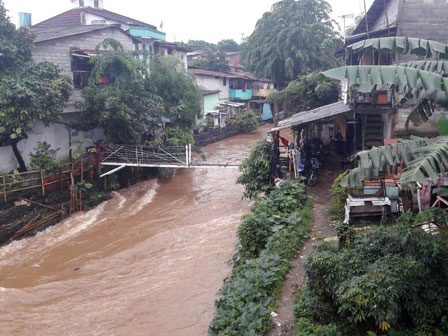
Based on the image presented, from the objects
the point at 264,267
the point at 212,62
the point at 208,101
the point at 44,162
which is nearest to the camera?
the point at 264,267

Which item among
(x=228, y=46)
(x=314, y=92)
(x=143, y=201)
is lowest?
(x=143, y=201)

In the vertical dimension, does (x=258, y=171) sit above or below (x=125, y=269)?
above

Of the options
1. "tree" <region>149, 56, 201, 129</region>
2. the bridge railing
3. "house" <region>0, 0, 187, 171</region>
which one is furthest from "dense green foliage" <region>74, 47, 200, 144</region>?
"house" <region>0, 0, 187, 171</region>

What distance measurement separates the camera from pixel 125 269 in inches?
439

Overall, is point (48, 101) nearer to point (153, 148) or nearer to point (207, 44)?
point (153, 148)

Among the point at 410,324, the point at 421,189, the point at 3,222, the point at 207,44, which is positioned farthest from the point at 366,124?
the point at 207,44

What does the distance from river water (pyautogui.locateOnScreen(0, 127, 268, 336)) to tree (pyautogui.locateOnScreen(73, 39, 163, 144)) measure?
303 cm

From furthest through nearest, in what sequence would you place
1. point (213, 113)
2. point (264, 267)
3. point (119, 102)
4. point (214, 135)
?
point (213, 113) → point (214, 135) → point (119, 102) → point (264, 267)

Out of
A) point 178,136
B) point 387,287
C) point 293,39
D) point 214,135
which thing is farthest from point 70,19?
point 387,287

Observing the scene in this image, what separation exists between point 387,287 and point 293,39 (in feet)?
106

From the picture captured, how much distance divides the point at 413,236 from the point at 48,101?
1296cm

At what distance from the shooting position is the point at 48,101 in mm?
14523

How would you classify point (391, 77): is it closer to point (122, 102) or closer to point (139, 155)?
point (122, 102)

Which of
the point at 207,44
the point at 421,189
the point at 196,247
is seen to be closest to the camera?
the point at 421,189
